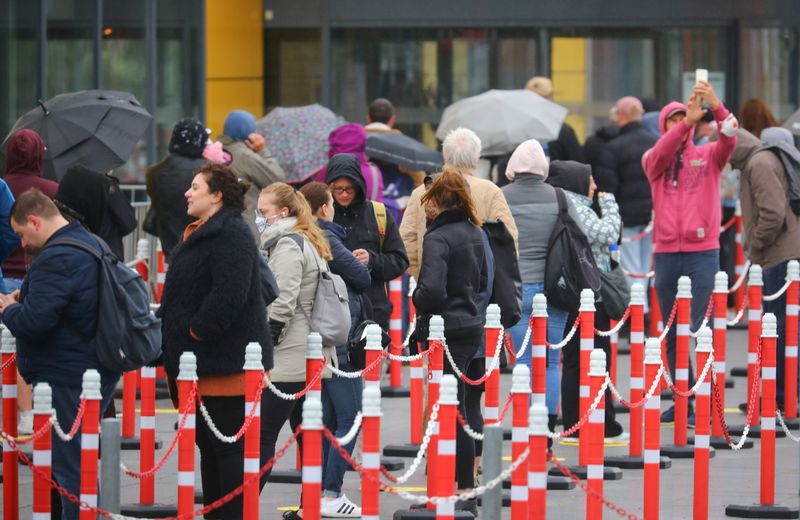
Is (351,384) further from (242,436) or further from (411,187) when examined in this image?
(411,187)

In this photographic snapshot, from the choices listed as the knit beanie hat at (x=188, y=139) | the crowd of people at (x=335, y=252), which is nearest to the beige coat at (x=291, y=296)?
the crowd of people at (x=335, y=252)

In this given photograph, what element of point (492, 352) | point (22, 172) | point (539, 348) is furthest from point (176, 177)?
point (492, 352)

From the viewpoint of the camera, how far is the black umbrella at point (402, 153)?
57.5 feet

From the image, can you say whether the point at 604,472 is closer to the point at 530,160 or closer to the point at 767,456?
the point at 767,456

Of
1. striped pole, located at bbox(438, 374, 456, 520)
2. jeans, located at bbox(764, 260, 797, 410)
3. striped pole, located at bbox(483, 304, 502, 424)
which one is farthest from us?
jeans, located at bbox(764, 260, 797, 410)

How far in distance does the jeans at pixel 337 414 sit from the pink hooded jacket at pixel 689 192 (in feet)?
12.2

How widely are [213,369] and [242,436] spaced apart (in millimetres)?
507

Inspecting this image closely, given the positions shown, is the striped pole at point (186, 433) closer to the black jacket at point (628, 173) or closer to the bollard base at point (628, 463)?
the bollard base at point (628, 463)

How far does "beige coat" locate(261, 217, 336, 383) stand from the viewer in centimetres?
1096

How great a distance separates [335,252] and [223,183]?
144 centimetres

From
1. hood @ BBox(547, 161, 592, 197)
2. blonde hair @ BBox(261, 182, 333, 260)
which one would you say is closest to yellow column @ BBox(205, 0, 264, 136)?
hood @ BBox(547, 161, 592, 197)

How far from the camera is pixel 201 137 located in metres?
15.7

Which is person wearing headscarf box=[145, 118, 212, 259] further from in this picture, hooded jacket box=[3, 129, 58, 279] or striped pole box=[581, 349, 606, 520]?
striped pole box=[581, 349, 606, 520]

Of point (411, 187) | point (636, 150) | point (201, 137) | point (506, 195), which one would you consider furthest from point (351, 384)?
point (636, 150)
